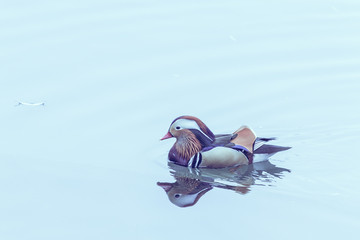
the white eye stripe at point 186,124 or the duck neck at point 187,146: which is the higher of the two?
the white eye stripe at point 186,124

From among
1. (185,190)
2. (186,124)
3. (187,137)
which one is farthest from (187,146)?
(185,190)

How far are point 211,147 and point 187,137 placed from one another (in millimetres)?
389

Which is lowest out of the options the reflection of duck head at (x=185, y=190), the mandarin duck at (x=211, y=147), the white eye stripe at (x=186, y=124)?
the reflection of duck head at (x=185, y=190)

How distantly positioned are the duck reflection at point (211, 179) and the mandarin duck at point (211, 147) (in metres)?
0.09

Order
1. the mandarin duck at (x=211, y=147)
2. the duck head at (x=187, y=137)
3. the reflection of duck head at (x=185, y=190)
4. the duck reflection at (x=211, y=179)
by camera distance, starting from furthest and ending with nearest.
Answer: the duck head at (x=187, y=137), the mandarin duck at (x=211, y=147), the duck reflection at (x=211, y=179), the reflection of duck head at (x=185, y=190)

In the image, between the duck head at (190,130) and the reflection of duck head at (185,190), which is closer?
the reflection of duck head at (185,190)

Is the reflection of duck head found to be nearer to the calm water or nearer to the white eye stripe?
the calm water

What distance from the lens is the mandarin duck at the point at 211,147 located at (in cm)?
1030

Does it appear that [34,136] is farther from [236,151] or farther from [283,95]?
[283,95]

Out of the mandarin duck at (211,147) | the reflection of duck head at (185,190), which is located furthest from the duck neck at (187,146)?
the reflection of duck head at (185,190)

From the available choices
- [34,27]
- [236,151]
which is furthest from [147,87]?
[34,27]

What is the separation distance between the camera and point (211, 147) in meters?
10.4

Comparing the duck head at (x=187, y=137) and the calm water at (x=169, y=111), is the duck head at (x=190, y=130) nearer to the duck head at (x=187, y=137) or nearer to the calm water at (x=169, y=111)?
the duck head at (x=187, y=137)

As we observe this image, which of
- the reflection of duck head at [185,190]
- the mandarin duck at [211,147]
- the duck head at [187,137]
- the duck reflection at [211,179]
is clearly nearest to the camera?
the reflection of duck head at [185,190]
